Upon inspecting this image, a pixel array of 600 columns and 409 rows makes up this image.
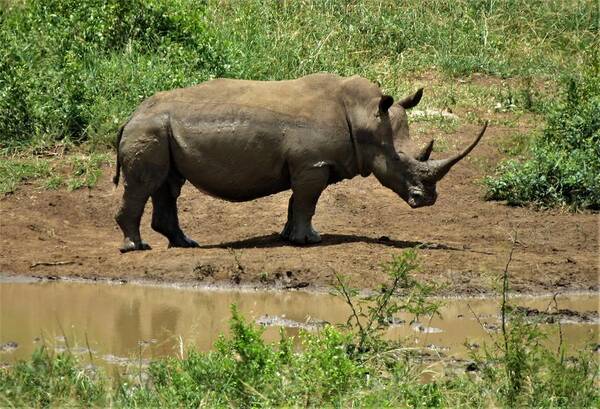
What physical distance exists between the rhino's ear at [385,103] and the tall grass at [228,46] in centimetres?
380

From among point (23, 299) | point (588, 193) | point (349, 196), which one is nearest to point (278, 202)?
point (349, 196)

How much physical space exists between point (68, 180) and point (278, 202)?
2.07m

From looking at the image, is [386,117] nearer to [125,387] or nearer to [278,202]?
[278,202]

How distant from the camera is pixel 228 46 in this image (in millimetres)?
16578

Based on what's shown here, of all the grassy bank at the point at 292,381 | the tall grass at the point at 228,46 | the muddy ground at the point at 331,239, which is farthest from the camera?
the tall grass at the point at 228,46

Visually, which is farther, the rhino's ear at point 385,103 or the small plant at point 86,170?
the small plant at point 86,170

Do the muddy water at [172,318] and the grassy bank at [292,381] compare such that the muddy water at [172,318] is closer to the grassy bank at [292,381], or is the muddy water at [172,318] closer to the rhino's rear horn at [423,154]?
the grassy bank at [292,381]

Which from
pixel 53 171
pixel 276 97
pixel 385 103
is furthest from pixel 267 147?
pixel 53 171

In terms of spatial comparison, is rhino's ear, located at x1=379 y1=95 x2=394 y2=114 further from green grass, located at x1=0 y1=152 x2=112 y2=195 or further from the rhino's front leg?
green grass, located at x1=0 y1=152 x2=112 y2=195

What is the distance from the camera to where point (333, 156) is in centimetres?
1216

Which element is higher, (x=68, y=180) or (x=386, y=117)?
(x=386, y=117)

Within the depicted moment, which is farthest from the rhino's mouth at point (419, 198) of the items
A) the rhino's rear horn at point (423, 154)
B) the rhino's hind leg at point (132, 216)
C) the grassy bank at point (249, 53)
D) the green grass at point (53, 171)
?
the green grass at point (53, 171)

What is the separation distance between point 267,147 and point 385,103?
3.46 feet

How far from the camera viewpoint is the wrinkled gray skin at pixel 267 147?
12.0 metres
